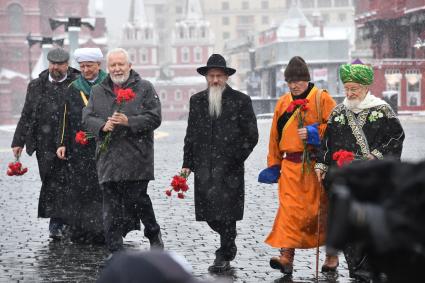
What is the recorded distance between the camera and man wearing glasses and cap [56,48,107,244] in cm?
952

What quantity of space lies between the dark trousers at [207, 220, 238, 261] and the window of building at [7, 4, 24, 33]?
83964 millimetres

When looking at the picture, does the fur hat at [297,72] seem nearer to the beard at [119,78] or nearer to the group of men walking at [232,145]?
the group of men walking at [232,145]

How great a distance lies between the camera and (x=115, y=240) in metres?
8.25

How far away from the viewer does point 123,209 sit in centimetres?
845

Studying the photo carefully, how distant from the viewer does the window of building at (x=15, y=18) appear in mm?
89812

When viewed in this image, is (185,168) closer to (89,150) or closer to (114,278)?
(89,150)

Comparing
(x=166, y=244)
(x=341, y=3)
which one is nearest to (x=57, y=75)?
(x=166, y=244)

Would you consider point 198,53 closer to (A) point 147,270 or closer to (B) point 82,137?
(B) point 82,137

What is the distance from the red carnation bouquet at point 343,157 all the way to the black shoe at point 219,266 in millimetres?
1364

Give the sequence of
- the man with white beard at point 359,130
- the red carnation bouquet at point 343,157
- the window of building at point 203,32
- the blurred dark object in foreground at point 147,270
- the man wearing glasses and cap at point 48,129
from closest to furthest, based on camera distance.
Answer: the blurred dark object in foreground at point 147,270 < the red carnation bouquet at point 343,157 < the man with white beard at point 359,130 < the man wearing glasses and cap at point 48,129 < the window of building at point 203,32

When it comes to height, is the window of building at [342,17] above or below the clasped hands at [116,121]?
above

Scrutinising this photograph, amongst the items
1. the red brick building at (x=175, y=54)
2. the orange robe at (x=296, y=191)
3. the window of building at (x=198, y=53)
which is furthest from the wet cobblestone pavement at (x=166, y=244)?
the window of building at (x=198, y=53)

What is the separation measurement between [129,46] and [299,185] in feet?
440

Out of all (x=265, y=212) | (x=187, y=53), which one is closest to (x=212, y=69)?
(x=265, y=212)
